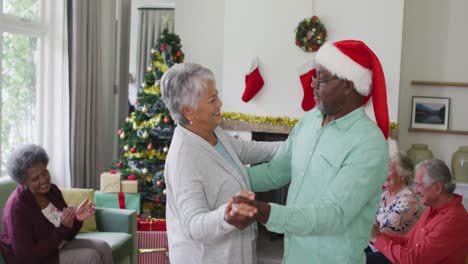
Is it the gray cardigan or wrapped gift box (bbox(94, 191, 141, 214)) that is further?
wrapped gift box (bbox(94, 191, 141, 214))

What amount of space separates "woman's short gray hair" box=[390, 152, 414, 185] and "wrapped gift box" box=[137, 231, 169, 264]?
74.6 inches

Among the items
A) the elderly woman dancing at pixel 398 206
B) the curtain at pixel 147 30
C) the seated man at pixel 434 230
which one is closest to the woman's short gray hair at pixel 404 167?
the elderly woman dancing at pixel 398 206

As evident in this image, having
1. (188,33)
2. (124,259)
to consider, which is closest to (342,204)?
(124,259)

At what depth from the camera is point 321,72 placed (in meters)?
1.94

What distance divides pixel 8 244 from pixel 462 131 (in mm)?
4378

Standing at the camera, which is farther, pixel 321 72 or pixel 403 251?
pixel 403 251

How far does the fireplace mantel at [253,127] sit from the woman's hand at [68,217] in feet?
8.76

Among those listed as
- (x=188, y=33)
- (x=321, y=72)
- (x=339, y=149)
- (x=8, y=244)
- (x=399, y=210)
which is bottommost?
(x=8, y=244)

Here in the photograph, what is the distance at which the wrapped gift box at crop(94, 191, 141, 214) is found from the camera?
4.56 metres

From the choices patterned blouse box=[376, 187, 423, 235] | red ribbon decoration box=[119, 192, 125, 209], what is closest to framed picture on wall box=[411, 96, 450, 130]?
patterned blouse box=[376, 187, 423, 235]

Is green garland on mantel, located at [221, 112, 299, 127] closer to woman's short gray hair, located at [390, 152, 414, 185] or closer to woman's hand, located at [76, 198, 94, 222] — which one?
woman's short gray hair, located at [390, 152, 414, 185]

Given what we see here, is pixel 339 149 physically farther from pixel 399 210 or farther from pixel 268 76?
pixel 268 76

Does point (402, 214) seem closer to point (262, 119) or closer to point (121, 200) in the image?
point (121, 200)

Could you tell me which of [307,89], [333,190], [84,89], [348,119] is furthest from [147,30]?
[333,190]
